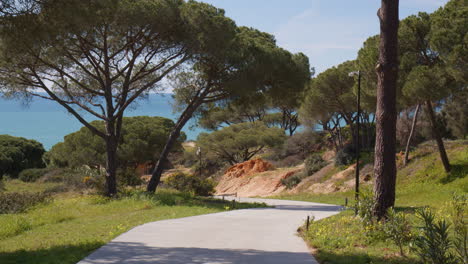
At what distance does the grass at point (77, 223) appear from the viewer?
8484mm

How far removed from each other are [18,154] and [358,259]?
43.0 metres

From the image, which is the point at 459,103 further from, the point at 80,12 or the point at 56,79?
the point at 80,12

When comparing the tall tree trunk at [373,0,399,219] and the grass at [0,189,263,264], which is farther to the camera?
the tall tree trunk at [373,0,399,219]

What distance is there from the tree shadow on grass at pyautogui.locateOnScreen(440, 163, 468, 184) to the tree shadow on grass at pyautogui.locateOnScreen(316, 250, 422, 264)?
16764 millimetres

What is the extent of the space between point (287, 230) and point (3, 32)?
809 centimetres

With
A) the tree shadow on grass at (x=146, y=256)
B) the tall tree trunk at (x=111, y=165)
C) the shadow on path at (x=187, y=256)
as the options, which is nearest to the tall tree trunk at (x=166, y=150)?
the tall tree trunk at (x=111, y=165)

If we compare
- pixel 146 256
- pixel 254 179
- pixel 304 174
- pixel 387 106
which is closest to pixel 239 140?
pixel 254 179

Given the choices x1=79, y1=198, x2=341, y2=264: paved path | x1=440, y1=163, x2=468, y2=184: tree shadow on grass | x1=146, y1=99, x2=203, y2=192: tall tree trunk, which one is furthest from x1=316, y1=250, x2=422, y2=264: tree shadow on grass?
x1=440, y1=163, x2=468, y2=184: tree shadow on grass

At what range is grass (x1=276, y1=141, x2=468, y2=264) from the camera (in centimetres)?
767

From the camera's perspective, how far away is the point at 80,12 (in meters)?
11.6

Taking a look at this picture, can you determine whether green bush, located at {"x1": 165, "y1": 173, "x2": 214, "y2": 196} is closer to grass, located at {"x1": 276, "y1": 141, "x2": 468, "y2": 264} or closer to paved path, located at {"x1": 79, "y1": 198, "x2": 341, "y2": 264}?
grass, located at {"x1": 276, "y1": 141, "x2": 468, "y2": 264}

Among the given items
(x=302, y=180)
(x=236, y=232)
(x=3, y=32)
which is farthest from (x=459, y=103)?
(x=3, y=32)

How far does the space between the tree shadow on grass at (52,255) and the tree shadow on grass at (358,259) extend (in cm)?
410

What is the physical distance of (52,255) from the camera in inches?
320
